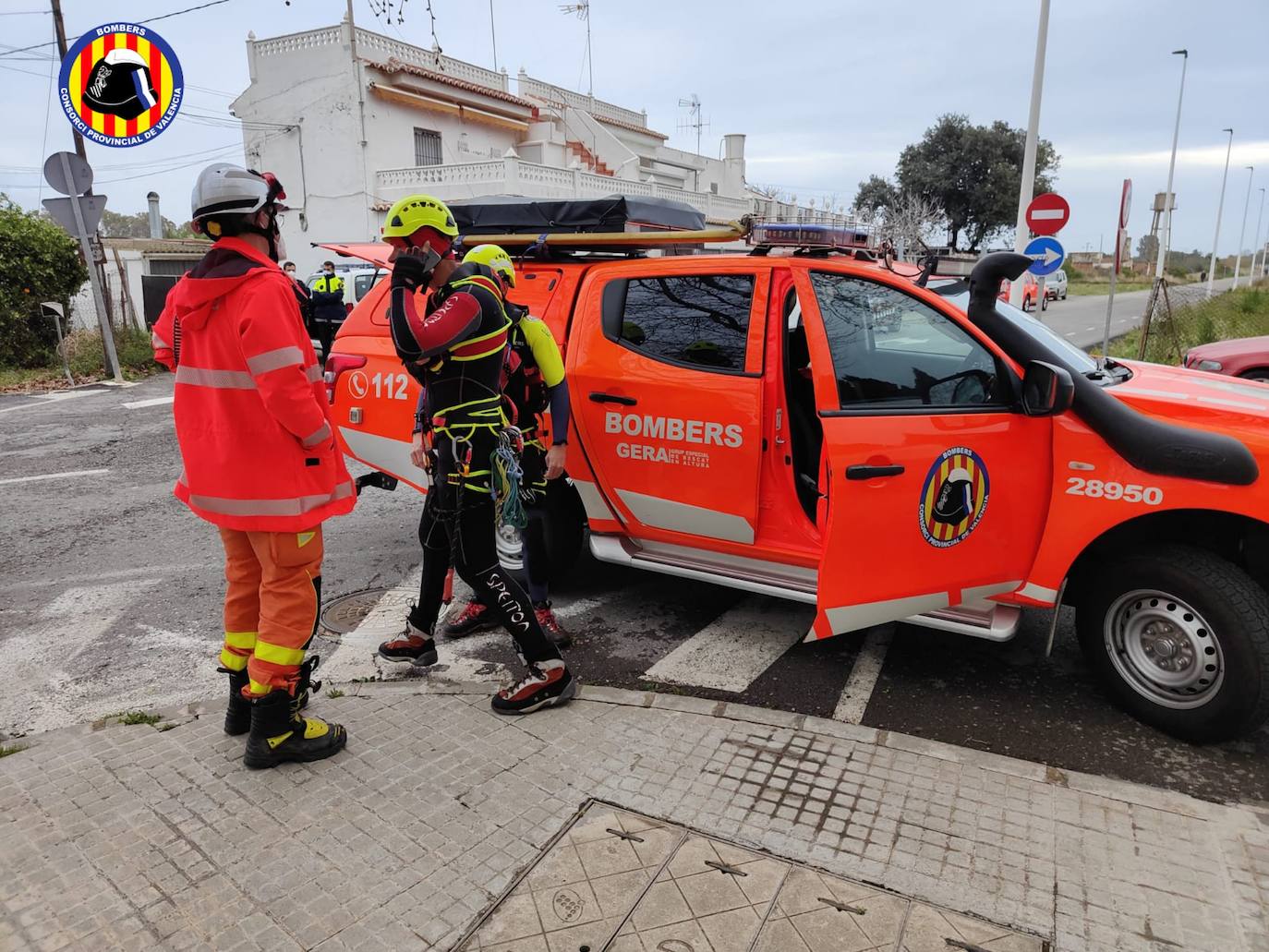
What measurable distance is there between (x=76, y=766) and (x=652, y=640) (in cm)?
255

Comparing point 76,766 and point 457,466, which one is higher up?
point 457,466

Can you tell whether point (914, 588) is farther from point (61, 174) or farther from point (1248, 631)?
point (61, 174)

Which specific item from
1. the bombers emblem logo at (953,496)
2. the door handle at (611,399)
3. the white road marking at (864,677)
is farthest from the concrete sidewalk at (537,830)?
the door handle at (611,399)

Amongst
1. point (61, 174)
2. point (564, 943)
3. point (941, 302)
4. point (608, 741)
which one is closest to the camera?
point (564, 943)

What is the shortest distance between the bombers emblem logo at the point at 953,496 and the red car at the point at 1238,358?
6.93 metres

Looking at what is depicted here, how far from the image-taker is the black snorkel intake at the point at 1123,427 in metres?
3.16

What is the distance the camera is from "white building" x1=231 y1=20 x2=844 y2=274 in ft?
81.4

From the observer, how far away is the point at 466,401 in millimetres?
3559

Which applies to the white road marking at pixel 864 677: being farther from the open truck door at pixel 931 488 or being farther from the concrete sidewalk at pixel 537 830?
the open truck door at pixel 931 488

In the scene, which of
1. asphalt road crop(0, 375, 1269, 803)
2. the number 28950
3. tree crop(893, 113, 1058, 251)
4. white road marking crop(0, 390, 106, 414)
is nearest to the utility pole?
white road marking crop(0, 390, 106, 414)

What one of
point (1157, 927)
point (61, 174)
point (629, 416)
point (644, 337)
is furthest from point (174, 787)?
point (61, 174)

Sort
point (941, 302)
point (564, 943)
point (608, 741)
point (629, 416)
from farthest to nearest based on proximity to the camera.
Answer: point (629, 416) < point (941, 302) < point (608, 741) < point (564, 943)

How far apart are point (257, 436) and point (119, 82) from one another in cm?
1333

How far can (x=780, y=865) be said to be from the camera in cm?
268
